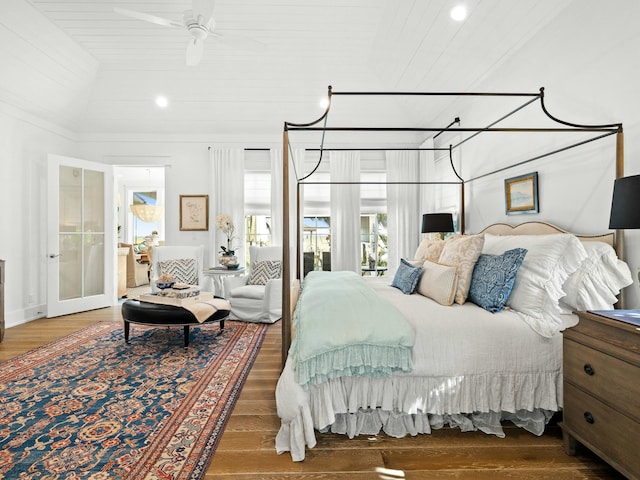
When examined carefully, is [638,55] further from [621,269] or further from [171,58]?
[171,58]

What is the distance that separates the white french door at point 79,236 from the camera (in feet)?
15.9

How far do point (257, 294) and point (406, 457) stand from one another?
119 inches

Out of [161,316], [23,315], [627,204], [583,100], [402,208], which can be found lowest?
[23,315]

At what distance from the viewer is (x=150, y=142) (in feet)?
19.0

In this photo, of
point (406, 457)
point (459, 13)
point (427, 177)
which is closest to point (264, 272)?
point (427, 177)

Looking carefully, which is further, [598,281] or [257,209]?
[257,209]

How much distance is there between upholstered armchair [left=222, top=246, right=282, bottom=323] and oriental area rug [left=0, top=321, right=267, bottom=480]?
2.32 ft

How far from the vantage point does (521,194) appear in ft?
10.4

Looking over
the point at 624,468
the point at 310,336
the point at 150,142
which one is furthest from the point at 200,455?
the point at 150,142

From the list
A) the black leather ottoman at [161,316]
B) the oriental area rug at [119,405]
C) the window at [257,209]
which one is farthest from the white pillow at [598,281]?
the window at [257,209]

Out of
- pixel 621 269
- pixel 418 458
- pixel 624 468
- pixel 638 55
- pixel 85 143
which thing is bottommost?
pixel 418 458

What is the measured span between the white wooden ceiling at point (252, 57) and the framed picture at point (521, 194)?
1.18 m

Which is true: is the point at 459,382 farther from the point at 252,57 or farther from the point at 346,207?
the point at 252,57

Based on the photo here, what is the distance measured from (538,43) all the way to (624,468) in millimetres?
2970
